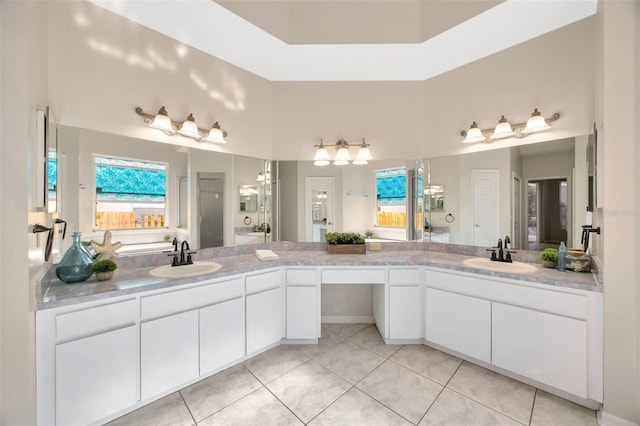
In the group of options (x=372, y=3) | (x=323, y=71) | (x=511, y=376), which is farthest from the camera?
(x=323, y=71)

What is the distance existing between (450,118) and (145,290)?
10.1 feet

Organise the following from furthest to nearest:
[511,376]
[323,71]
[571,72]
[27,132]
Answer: [323,71]
[571,72]
[511,376]
[27,132]

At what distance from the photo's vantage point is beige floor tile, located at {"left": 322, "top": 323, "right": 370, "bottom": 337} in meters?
2.71

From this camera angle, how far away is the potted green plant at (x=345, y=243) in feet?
9.15

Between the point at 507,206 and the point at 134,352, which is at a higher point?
the point at 507,206

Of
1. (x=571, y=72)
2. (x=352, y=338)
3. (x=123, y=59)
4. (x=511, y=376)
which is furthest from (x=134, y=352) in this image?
(x=571, y=72)

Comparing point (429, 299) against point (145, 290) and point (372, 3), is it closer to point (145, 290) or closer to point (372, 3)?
point (145, 290)

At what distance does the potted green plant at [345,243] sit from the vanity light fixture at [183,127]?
151 centimetres

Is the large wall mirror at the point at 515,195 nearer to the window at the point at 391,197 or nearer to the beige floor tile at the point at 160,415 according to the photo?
the window at the point at 391,197

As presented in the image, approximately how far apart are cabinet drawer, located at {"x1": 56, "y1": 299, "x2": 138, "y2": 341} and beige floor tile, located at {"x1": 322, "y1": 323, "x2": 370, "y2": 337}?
1.85 metres

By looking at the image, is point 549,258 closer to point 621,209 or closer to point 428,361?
point 621,209

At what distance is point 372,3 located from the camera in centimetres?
237

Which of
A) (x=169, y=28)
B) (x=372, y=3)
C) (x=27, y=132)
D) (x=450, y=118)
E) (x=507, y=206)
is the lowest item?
(x=507, y=206)

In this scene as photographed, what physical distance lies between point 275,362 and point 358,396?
758 mm
